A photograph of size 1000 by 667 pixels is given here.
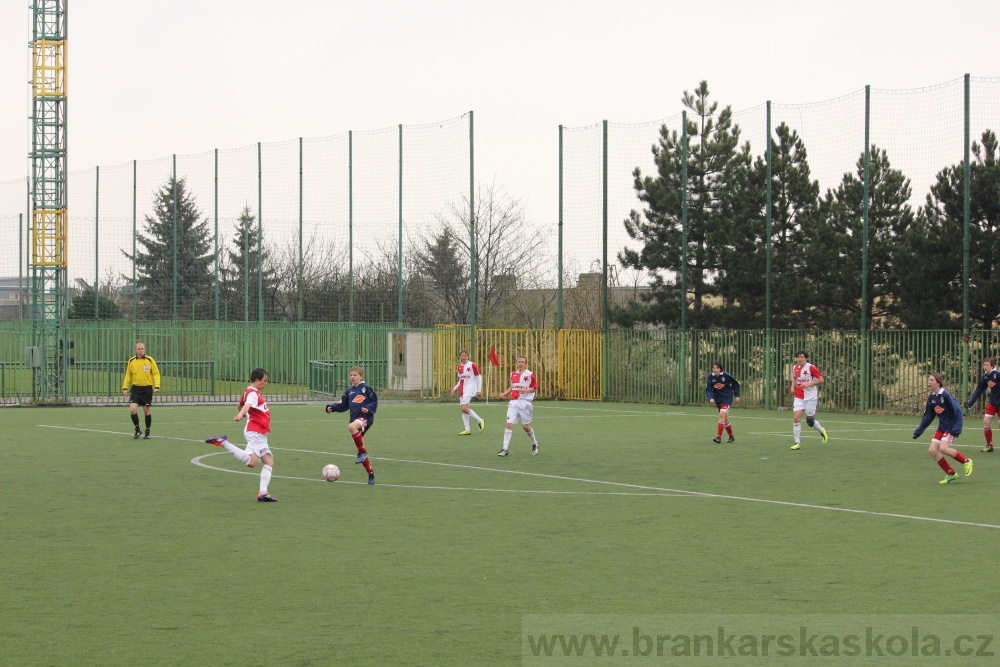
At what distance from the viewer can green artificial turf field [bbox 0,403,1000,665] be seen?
7.93 metres

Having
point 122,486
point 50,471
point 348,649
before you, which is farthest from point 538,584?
point 50,471

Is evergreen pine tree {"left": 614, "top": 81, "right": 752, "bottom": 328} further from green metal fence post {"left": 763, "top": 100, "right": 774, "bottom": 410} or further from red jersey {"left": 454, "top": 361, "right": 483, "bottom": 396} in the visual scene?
red jersey {"left": 454, "top": 361, "right": 483, "bottom": 396}

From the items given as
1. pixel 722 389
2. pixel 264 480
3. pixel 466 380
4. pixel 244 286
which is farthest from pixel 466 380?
pixel 244 286

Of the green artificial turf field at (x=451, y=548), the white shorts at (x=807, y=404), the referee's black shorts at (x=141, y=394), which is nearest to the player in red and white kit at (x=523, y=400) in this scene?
the green artificial turf field at (x=451, y=548)

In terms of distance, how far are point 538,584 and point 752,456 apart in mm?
11818

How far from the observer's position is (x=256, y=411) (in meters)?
14.6

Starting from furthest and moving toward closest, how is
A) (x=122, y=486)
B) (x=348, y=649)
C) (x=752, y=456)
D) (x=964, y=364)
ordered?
(x=964, y=364) → (x=752, y=456) → (x=122, y=486) → (x=348, y=649)

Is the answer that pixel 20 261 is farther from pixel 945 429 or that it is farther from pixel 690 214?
pixel 945 429

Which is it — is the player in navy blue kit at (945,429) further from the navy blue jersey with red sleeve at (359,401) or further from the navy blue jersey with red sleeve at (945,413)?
the navy blue jersey with red sleeve at (359,401)

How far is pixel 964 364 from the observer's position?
3170 cm

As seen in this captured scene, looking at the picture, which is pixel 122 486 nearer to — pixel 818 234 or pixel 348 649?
pixel 348 649

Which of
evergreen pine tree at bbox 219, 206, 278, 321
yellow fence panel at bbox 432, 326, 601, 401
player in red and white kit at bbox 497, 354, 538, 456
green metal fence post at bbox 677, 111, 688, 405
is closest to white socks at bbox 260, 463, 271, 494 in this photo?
player in red and white kit at bbox 497, 354, 538, 456

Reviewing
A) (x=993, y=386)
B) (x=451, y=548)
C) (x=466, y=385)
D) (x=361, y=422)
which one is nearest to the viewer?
(x=451, y=548)

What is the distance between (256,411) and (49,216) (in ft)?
82.8
